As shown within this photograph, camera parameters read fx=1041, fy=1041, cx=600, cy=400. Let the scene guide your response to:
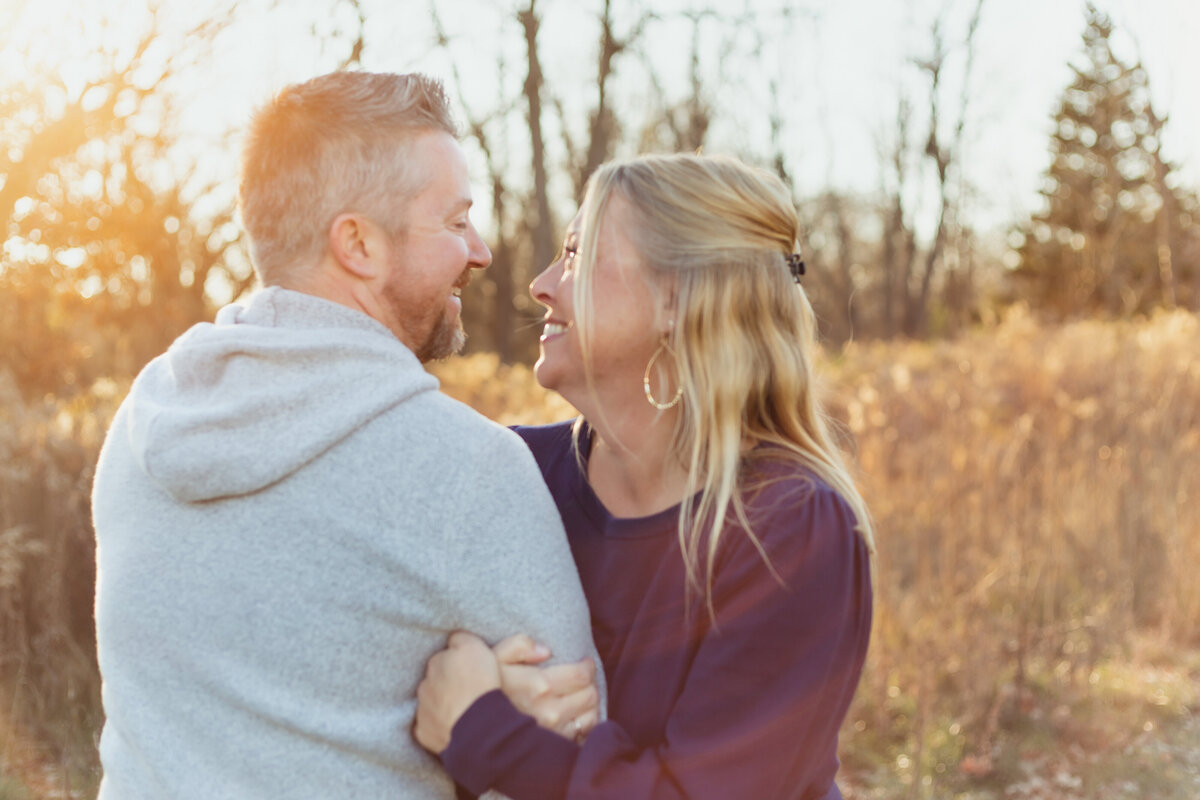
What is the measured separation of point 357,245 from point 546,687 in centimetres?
87

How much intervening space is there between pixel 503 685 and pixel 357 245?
84cm

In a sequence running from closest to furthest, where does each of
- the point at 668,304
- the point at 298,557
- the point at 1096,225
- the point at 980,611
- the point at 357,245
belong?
the point at 298,557 → the point at 357,245 → the point at 668,304 → the point at 980,611 → the point at 1096,225

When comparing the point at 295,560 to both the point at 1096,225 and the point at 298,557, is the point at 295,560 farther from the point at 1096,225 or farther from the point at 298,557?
the point at 1096,225

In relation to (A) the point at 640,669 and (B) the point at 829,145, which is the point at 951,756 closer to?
(A) the point at 640,669

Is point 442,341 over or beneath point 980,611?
over

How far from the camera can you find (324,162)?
1.93 meters

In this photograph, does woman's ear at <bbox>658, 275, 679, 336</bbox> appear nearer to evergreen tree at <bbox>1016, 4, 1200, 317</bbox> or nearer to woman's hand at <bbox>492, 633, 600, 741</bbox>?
woman's hand at <bbox>492, 633, 600, 741</bbox>

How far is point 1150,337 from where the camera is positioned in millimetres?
10953

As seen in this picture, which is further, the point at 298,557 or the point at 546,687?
the point at 546,687

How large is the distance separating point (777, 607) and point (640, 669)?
33 centimetres

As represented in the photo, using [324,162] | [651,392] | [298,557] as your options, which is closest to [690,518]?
[651,392]

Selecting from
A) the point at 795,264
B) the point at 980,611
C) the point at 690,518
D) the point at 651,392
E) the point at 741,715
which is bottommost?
the point at 980,611

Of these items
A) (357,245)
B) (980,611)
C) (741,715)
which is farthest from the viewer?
(980,611)

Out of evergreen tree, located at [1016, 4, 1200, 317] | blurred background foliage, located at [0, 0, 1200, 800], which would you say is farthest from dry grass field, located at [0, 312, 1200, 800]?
evergreen tree, located at [1016, 4, 1200, 317]
